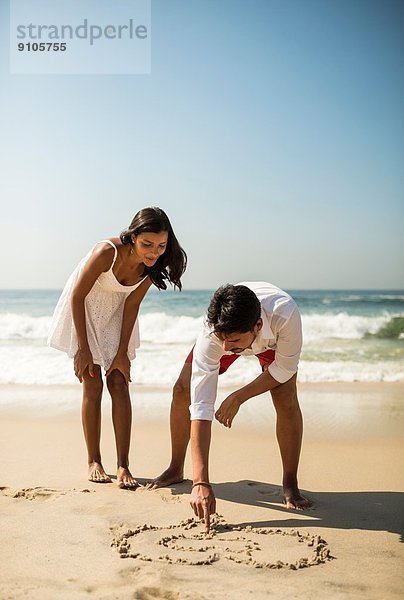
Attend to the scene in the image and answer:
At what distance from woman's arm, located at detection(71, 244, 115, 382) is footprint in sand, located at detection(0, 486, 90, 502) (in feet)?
2.13

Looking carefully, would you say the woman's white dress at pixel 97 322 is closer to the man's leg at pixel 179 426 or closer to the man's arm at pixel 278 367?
the man's leg at pixel 179 426

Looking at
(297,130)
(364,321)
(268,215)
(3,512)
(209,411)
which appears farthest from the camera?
(268,215)

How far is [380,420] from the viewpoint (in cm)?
526

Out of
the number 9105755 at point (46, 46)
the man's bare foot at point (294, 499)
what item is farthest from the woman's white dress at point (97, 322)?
the number 9105755 at point (46, 46)

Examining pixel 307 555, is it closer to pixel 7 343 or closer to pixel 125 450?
pixel 125 450

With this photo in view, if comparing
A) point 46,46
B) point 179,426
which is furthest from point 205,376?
point 46,46

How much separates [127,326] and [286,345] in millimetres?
1172

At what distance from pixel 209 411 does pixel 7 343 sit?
35.6ft

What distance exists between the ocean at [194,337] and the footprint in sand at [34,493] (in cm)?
381

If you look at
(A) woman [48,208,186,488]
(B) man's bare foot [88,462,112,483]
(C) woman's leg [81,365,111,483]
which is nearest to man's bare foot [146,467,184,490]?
(A) woman [48,208,186,488]

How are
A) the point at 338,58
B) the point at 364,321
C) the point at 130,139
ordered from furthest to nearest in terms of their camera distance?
the point at 364,321 → the point at 130,139 → the point at 338,58

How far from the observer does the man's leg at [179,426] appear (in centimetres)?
351

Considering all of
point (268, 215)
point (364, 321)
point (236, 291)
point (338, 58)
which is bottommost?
point (364, 321)

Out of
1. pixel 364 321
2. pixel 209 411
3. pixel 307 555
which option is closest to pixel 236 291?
pixel 209 411
